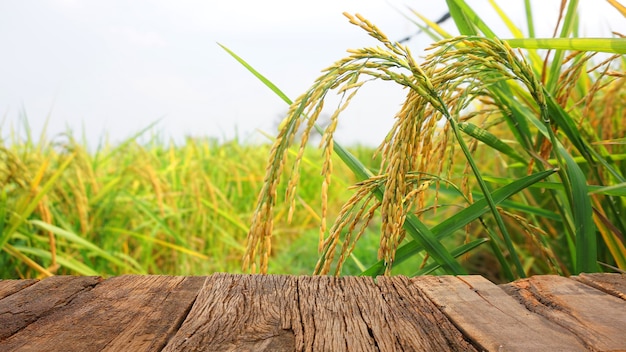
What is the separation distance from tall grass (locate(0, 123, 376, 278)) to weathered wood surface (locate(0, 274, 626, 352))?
0.97m

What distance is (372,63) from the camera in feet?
4.32

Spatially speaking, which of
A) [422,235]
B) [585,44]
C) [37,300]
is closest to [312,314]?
[422,235]

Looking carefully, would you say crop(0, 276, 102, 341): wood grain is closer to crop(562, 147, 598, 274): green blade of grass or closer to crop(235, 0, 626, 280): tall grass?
crop(235, 0, 626, 280): tall grass

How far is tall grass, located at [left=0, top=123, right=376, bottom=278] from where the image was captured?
2820 millimetres

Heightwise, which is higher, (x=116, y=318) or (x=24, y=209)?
(x=24, y=209)

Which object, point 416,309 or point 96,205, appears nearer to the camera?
point 416,309

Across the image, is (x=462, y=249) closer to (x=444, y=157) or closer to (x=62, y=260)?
(x=444, y=157)

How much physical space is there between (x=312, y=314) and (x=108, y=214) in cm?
265

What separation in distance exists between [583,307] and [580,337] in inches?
6.4

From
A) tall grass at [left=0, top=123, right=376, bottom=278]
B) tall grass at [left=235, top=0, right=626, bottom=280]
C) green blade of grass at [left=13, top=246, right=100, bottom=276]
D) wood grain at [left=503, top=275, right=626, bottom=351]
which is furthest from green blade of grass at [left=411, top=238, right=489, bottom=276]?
green blade of grass at [left=13, top=246, right=100, bottom=276]

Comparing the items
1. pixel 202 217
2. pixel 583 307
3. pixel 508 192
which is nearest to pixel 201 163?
pixel 202 217

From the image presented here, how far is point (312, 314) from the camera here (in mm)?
1090

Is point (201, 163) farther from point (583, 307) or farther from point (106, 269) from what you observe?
point (583, 307)

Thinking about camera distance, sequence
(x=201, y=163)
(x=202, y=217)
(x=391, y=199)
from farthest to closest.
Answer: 1. (x=201, y=163)
2. (x=202, y=217)
3. (x=391, y=199)
